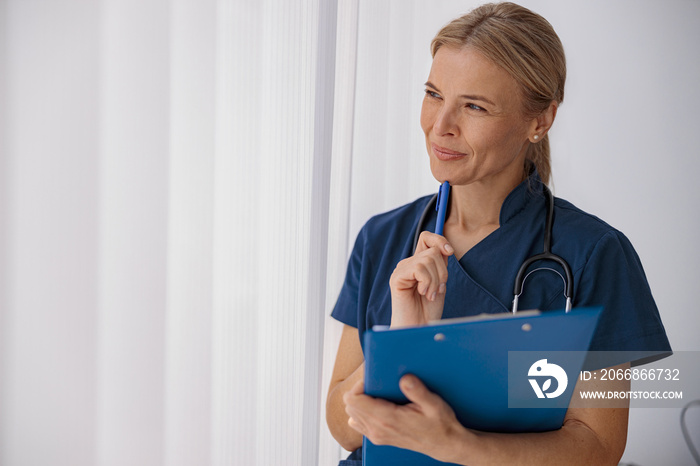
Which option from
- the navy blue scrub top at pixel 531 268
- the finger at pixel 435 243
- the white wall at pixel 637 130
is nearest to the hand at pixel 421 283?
the finger at pixel 435 243

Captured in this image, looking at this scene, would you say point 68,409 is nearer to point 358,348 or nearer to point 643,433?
point 358,348

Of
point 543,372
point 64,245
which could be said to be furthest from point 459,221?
point 64,245

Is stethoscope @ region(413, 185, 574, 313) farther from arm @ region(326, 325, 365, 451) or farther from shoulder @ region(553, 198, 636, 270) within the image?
arm @ region(326, 325, 365, 451)

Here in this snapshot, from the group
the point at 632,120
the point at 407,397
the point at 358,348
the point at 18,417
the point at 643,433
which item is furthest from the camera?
the point at 643,433

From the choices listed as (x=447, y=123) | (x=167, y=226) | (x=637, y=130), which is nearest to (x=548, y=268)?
(x=447, y=123)

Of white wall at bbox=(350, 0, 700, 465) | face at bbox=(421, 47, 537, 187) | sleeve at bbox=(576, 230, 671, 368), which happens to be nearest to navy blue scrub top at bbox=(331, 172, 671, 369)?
sleeve at bbox=(576, 230, 671, 368)

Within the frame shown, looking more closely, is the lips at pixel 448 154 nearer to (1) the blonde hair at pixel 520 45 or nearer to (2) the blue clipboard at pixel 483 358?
(1) the blonde hair at pixel 520 45

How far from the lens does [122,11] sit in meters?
1.04

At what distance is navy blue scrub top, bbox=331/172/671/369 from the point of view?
1.03m

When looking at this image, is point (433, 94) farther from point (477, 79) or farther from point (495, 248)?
point (495, 248)

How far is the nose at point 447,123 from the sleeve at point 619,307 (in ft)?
1.08

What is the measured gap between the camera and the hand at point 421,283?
0.96 meters

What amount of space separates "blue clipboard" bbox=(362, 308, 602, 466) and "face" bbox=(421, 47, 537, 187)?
1.29ft

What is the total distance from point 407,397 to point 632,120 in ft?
5.05
